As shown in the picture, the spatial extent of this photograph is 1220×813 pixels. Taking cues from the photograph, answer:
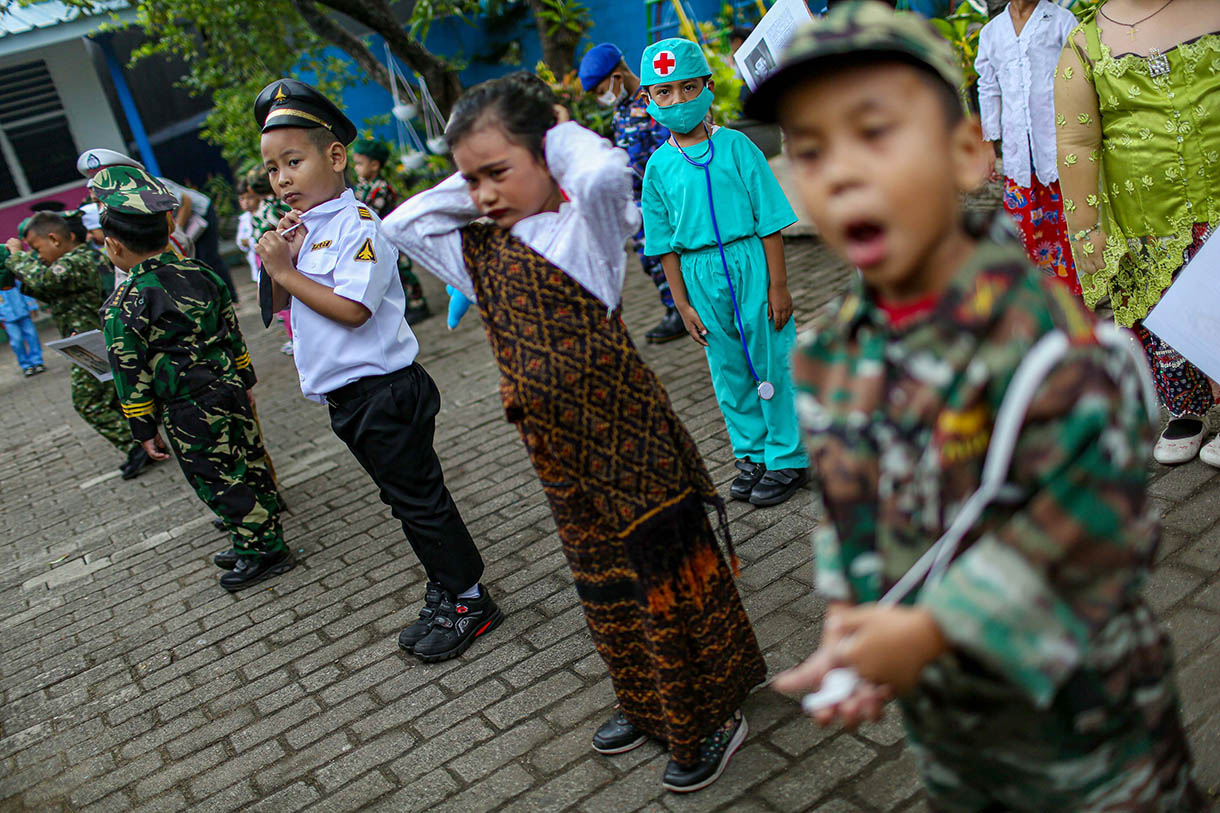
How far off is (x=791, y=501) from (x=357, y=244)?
7.23ft

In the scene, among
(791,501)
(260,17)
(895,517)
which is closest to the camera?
(895,517)

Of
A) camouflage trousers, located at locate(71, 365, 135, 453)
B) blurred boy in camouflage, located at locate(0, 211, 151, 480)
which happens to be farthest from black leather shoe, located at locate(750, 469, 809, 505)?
blurred boy in camouflage, located at locate(0, 211, 151, 480)

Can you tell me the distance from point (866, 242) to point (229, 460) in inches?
169

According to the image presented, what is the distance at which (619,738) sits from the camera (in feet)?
10.2

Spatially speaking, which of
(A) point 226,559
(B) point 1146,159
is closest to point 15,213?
(A) point 226,559

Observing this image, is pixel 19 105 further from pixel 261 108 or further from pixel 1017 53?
pixel 1017 53

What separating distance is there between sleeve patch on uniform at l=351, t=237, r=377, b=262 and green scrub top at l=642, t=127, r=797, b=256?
4.40ft

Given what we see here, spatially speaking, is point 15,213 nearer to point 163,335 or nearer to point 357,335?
point 163,335

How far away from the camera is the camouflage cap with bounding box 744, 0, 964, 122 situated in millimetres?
1359

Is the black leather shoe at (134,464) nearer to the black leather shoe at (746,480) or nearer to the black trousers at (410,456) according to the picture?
the black trousers at (410,456)

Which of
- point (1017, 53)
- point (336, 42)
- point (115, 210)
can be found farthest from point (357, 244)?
point (336, 42)

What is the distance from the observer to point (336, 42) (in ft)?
36.4

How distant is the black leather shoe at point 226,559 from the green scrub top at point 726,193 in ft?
9.68

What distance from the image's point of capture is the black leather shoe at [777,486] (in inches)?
175
